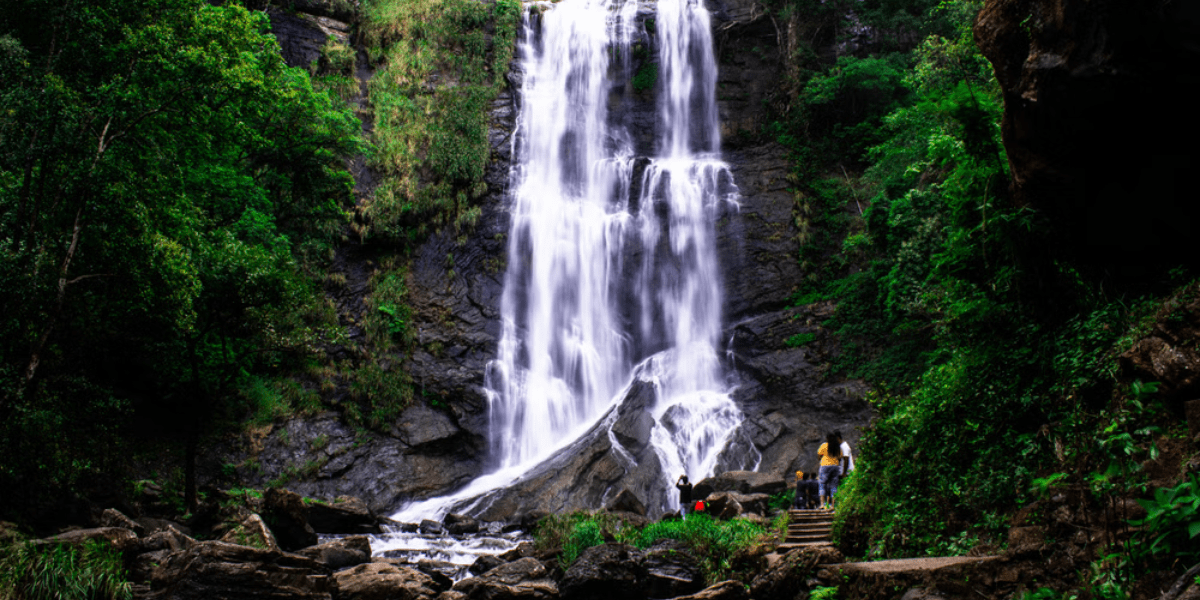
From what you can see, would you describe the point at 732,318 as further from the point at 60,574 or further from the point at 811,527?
the point at 60,574

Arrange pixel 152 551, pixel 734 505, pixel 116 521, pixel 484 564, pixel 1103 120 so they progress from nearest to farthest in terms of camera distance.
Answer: pixel 1103 120
pixel 152 551
pixel 116 521
pixel 484 564
pixel 734 505

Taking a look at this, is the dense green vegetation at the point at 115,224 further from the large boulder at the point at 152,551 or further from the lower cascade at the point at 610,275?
the lower cascade at the point at 610,275

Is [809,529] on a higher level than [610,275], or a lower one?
lower

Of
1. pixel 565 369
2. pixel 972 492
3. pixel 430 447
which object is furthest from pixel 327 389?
pixel 972 492

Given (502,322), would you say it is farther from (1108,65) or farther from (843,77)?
(1108,65)

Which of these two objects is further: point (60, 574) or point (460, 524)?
point (460, 524)

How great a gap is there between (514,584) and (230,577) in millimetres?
3566

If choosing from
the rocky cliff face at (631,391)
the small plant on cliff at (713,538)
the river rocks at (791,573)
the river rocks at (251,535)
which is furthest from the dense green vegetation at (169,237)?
the river rocks at (791,573)

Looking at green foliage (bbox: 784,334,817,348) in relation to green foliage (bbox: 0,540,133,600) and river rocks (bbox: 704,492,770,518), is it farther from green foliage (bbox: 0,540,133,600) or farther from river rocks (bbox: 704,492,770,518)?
green foliage (bbox: 0,540,133,600)

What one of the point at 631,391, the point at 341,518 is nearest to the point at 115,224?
the point at 341,518

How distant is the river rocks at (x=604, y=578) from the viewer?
9047 mm

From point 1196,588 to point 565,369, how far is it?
18.8 m

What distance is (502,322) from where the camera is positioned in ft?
72.5

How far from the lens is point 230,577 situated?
7793mm
